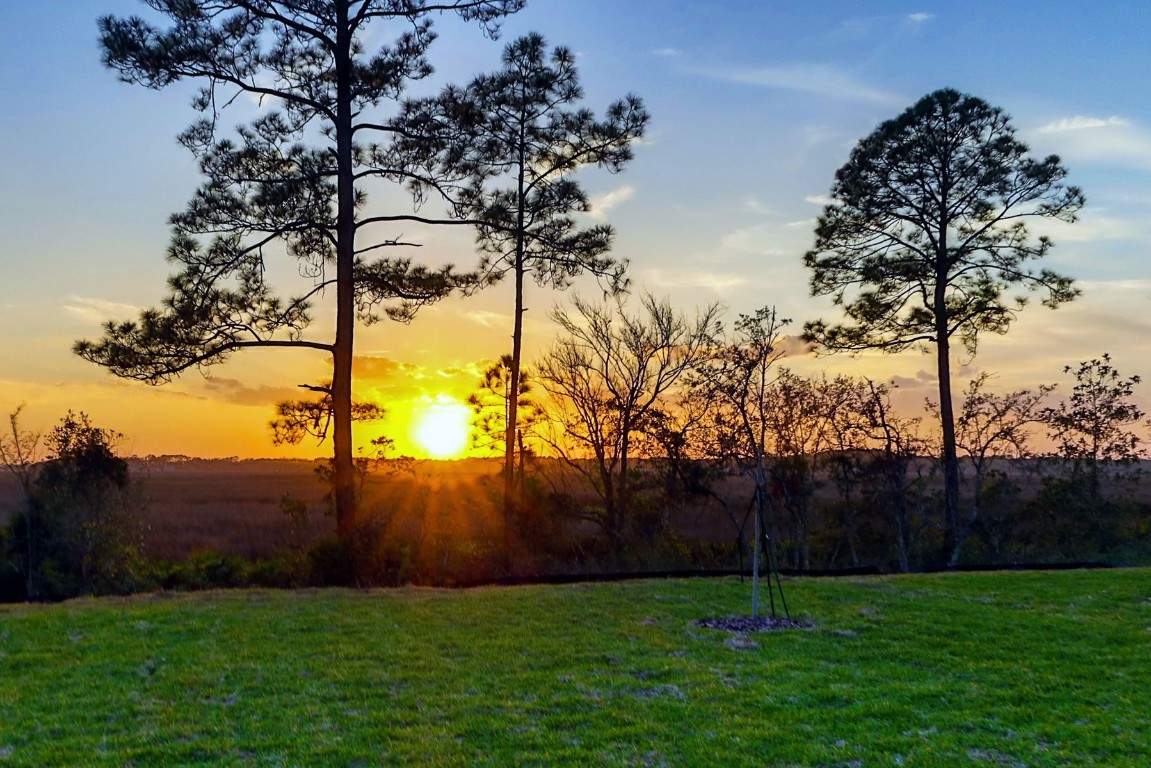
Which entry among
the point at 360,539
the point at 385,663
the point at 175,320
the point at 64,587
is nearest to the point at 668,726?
the point at 385,663

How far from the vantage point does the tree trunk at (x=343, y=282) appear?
14383 mm

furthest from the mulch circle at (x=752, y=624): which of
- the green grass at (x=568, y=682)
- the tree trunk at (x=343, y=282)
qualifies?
the tree trunk at (x=343, y=282)

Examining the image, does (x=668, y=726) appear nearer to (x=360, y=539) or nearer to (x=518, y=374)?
(x=360, y=539)

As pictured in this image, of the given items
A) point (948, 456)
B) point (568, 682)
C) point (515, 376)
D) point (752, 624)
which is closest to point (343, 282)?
point (515, 376)

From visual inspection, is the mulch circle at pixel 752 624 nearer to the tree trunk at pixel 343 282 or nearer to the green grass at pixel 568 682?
the green grass at pixel 568 682

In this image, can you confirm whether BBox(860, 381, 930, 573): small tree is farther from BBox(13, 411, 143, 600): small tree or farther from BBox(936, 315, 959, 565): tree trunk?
BBox(13, 411, 143, 600): small tree

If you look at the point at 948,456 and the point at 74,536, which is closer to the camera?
the point at 74,536

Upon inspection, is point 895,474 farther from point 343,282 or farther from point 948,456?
point 343,282

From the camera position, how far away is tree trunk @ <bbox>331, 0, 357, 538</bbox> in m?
14.4

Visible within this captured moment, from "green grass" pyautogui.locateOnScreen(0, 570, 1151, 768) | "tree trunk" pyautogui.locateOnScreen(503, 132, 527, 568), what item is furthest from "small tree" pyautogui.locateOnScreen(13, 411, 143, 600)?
"tree trunk" pyautogui.locateOnScreen(503, 132, 527, 568)

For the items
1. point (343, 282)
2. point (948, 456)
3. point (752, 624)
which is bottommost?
point (752, 624)

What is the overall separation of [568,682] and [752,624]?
120 inches

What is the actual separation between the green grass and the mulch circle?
20 cm

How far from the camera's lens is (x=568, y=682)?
6.52m
